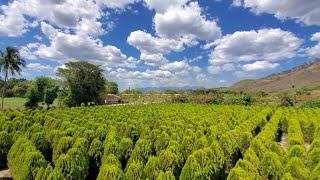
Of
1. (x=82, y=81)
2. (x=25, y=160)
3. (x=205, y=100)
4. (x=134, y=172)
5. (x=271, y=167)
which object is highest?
(x=82, y=81)

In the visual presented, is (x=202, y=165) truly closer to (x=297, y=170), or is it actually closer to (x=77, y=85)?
(x=297, y=170)

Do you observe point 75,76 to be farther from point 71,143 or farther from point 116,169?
point 116,169

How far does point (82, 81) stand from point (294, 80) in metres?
95.4

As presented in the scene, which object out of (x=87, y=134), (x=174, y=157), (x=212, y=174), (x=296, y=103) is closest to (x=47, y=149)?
(x=87, y=134)

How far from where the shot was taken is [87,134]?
13.8 m

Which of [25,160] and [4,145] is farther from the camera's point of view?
[4,145]

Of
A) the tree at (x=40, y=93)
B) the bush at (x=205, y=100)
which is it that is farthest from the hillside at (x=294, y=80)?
the tree at (x=40, y=93)

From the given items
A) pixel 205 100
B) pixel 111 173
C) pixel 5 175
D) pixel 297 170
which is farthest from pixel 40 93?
pixel 297 170

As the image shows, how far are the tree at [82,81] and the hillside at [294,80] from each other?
8023 centimetres

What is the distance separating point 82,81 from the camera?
48.7 meters

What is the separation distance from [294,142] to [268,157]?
11.3ft

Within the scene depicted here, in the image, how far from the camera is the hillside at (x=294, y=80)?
106688 mm

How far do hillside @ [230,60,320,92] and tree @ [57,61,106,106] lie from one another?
263ft

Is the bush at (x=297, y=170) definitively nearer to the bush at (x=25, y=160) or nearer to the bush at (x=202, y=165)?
the bush at (x=202, y=165)
